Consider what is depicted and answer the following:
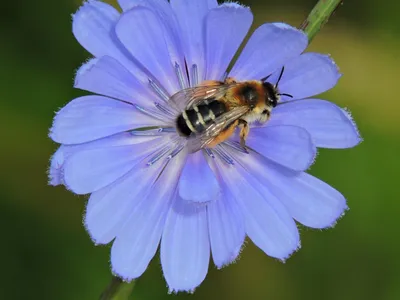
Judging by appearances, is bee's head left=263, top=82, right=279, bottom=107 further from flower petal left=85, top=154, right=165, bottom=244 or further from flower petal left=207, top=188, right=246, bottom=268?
flower petal left=85, top=154, right=165, bottom=244

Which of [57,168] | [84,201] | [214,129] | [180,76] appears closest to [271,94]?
[214,129]

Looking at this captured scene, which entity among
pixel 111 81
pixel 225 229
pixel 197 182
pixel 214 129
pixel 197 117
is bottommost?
pixel 225 229

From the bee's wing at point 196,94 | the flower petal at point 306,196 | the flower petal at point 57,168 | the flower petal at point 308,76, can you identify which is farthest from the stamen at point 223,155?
the flower petal at point 57,168

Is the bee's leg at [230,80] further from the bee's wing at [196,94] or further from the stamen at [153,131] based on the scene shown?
the stamen at [153,131]

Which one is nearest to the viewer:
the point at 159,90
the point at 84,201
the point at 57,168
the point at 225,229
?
the point at 57,168

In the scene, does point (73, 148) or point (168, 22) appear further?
point (168, 22)

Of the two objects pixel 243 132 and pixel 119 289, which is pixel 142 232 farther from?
pixel 243 132
